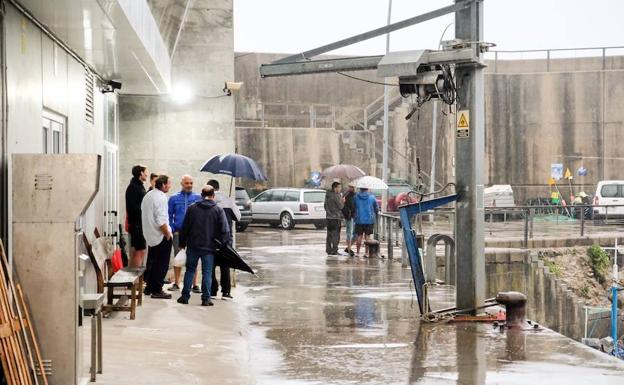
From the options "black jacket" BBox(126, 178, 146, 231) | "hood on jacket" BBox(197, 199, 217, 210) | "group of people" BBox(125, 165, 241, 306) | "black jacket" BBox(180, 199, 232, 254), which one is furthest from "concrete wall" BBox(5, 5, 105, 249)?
"hood on jacket" BBox(197, 199, 217, 210)

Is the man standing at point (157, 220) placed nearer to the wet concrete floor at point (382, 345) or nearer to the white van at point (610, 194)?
the wet concrete floor at point (382, 345)

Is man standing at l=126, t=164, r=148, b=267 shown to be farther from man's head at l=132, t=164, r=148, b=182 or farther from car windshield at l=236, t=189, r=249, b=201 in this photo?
car windshield at l=236, t=189, r=249, b=201

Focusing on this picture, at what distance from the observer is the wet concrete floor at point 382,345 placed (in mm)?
9617

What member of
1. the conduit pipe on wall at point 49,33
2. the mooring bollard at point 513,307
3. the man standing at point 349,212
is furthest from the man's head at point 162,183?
the man standing at point 349,212

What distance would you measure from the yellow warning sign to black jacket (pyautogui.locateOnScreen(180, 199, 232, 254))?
3232 millimetres

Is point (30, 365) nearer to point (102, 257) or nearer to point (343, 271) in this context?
point (102, 257)

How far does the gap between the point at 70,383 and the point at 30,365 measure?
45cm

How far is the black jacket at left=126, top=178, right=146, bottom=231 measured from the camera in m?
14.1

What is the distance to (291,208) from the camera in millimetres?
37594

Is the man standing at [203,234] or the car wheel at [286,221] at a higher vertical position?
the man standing at [203,234]

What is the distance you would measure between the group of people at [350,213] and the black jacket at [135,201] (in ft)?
32.1

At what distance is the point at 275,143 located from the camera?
156 feet

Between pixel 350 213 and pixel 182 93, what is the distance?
247 inches

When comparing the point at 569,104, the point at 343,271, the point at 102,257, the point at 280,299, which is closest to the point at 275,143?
the point at 569,104
